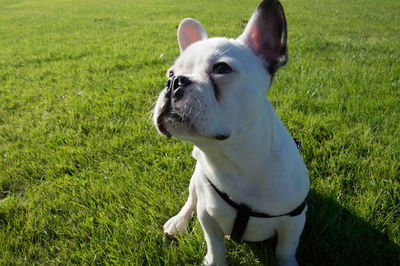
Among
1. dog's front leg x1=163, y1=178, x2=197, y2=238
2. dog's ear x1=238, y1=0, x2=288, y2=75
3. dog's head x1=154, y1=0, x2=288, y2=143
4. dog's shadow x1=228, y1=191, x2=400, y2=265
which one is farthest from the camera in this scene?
dog's front leg x1=163, y1=178, x2=197, y2=238

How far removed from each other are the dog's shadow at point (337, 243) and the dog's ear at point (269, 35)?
3.96ft

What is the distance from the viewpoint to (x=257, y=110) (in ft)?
4.78

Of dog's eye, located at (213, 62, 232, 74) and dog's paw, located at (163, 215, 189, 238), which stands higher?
dog's eye, located at (213, 62, 232, 74)

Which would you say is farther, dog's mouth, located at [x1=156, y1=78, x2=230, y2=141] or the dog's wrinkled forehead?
the dog's wrinkled forehead

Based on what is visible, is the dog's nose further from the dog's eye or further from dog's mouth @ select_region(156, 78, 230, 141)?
the dog's eye

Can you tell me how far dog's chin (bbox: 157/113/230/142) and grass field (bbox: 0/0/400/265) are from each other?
0.95 m

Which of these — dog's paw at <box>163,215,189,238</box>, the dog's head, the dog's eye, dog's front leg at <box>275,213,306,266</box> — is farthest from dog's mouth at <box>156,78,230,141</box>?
dog's paw at <box>163,215,189,238</box>

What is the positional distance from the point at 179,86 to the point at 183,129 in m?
0.23

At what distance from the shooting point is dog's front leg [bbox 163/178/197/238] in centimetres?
209

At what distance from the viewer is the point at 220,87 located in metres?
1.42

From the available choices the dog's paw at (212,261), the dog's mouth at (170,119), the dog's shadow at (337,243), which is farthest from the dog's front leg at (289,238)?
the dog's mouth at (170,119)

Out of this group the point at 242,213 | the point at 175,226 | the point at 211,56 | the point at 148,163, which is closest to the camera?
the point at 211,56

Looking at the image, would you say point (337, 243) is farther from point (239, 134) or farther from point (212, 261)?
point (239, 134)

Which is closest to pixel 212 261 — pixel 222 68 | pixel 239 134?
pixel 239 134
